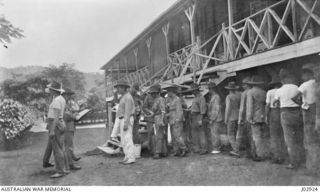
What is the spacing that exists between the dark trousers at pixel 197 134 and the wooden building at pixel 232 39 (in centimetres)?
139

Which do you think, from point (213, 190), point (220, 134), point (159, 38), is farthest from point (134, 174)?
point (159, 38)

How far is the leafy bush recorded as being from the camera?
9.09 m

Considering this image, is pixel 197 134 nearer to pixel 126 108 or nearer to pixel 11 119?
pixel 126 108

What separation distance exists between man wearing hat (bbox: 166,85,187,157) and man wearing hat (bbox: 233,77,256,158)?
1.19 meters

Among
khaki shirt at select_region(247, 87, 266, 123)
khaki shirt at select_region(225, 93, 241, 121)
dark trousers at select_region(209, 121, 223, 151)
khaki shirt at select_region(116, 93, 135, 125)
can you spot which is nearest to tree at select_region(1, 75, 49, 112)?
khaki shirt at select_region(116, 93, 135, 125)

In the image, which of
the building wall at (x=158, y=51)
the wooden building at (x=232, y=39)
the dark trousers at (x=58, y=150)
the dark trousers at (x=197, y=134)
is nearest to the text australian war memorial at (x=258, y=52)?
the wooden building at (x=232, y=39)

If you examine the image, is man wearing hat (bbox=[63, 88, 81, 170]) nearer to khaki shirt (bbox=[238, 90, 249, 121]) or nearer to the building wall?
khaki shirt (bbox=[238, 90, 249, 121])

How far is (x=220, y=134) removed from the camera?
6.52 metres

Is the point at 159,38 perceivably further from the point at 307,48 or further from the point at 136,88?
the point at 307,48

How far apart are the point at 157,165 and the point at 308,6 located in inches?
155

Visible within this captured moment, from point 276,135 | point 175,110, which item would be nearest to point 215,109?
point 175,110

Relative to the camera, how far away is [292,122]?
464 centimetres

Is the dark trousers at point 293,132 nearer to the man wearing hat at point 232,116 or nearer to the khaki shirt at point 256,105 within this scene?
the khaki shirt at point 256,105

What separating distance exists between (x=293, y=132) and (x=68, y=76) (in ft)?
21.8
